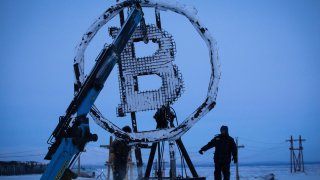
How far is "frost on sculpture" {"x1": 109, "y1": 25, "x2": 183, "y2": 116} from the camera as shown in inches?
384

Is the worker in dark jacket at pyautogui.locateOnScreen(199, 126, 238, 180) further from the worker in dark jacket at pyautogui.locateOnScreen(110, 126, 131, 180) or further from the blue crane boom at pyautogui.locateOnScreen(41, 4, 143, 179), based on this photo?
the blue crane boom at pyautogui.locateOnScreen(41, 4, 143, 179)

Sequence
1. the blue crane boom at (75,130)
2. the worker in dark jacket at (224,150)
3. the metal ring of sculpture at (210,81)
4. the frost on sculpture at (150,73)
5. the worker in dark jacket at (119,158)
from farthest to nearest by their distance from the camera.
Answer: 1. the worker in dark jacket at (119,158)
2. the frost on sculpture at (150,73)
3. the metal ring of sculpture at (210,81)
4. the worker in dark jacket at (224,150)
5. the blue crane boom at (75,130)

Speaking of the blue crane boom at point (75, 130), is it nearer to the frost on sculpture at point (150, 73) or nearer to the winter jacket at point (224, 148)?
the frost on sculpture at point (150, 73)

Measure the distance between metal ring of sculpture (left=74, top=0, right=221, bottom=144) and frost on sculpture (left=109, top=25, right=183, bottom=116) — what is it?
1.95 feet

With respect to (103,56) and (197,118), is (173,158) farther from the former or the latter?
(103,56)

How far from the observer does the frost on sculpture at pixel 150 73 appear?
9742 mm

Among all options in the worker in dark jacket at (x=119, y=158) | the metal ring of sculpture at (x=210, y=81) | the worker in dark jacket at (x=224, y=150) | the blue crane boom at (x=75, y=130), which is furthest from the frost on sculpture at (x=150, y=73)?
the blue crane boom at (x=75, y=130)

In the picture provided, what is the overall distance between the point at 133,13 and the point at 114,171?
4.24 meters

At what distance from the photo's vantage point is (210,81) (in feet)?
31.2

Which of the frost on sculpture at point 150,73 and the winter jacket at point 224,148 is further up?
the frost on sculpture at point 150,73

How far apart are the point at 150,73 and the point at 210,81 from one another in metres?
1.51

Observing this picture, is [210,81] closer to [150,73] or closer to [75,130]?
[150,73]

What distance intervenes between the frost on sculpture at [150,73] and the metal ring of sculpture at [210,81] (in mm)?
595

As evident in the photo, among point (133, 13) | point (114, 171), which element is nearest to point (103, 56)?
point (133, 13)
